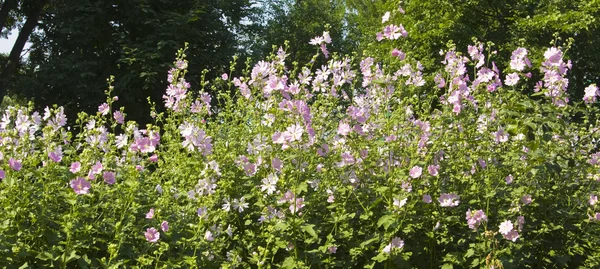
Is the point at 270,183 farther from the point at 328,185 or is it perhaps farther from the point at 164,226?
the point at 164,226

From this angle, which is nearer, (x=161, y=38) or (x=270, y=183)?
(x=270, y=183)

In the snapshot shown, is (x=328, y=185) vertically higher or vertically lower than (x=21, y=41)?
lower

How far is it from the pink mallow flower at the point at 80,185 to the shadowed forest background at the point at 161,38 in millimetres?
7987

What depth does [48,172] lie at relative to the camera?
109 inches

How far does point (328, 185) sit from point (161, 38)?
9439mm

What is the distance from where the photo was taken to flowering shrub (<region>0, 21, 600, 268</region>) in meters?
2.59

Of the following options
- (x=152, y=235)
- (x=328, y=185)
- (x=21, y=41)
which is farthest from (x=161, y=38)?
(x=152, y=235)

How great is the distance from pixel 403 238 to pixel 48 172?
1.61 meters

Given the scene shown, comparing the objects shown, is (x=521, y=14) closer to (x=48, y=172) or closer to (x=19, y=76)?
(x=19, y=76)

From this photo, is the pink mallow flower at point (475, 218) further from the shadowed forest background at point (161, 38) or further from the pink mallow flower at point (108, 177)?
the shadowed forest background at point (161, 38)

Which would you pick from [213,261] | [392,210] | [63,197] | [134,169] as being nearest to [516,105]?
[392,210]

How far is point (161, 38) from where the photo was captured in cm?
1174

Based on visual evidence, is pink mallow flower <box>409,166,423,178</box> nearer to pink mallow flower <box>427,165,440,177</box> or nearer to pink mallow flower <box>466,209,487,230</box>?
pink mallow flower <box>427,165,440,177</box>

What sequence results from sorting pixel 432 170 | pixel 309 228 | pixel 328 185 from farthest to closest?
pixel 328 185 < pixel 432 170 < pixel 309 228
